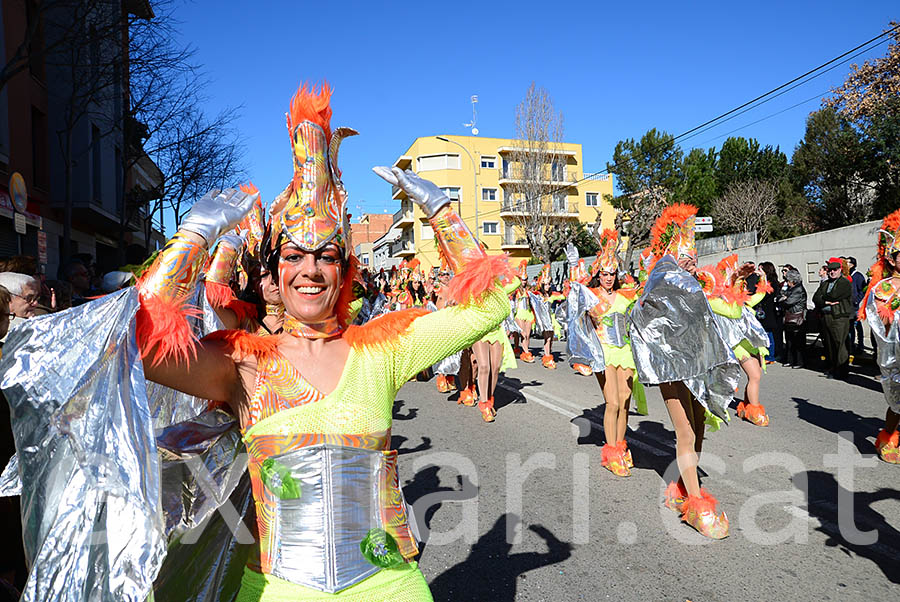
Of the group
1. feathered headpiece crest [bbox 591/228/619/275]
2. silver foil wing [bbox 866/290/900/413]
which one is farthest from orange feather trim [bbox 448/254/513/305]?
silver foil wing [bbox 866/290/900/413]

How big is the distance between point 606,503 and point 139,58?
12739mm

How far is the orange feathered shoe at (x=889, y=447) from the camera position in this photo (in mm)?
6184

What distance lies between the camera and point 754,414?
8031mm

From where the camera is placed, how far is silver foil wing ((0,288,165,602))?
5.39 ft

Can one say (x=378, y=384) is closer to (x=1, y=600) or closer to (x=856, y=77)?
(x=1, y=600)

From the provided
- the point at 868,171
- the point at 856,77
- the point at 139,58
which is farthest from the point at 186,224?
the point at 868,171

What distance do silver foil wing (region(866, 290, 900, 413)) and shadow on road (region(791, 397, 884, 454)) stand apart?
2.64 ft

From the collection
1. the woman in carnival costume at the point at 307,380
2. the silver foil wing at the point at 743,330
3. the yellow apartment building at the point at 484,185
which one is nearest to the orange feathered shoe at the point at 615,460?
the silver foil wing at the point at 743,330

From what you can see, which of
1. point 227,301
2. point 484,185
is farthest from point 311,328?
point 484,185

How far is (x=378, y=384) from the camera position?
2.11 m

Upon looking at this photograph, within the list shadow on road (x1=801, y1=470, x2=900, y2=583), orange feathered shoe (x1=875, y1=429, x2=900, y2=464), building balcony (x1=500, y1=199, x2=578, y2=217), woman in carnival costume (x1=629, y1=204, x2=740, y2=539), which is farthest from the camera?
building balcony (x1=500, y1=199, x2=578, y2=217)

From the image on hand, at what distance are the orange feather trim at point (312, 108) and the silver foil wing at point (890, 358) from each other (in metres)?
6.06

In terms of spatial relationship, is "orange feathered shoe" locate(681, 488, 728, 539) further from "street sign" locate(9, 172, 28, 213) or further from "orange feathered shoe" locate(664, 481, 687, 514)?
"street sign" locate(9, 172, 28, 213)

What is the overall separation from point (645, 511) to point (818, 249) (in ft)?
58.7
